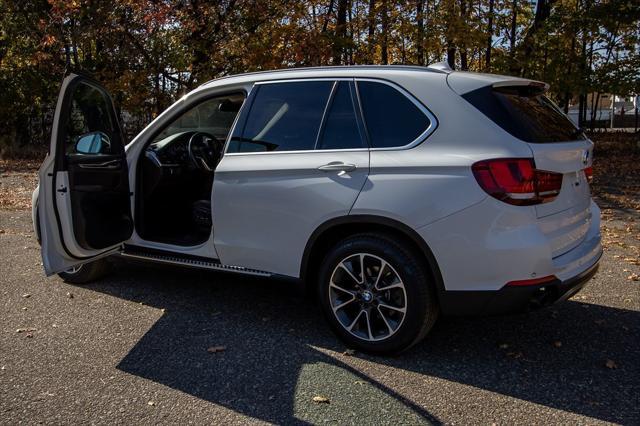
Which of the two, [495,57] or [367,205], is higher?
[495,57]

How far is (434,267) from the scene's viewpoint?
140 inches

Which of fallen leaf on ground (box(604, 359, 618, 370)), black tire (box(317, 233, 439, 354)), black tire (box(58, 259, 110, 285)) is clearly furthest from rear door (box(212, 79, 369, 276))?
fallen leaf on ground (box(604, 359, 618, 370))

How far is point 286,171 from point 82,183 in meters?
1.54

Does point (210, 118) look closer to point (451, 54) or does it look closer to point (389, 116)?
point (389, 116)

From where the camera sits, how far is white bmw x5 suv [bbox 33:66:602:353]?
341cm

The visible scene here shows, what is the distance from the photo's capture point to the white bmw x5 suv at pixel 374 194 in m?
3.41

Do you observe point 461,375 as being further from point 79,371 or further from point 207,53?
point 207,53

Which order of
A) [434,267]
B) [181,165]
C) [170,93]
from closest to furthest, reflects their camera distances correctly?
[434,267]
[181,165]
[170,93]

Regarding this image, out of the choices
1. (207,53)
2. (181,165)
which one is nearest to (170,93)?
(207,53)

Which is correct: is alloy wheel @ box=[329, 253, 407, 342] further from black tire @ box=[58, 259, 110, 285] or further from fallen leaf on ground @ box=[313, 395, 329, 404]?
black tire @ box=[58, 259, 110, 285]

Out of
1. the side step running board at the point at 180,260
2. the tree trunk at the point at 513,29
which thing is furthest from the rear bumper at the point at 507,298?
the tree trunk at the point at 513,29

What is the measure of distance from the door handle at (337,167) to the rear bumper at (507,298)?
3.22 feet

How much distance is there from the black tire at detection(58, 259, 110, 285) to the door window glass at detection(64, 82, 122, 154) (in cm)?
127

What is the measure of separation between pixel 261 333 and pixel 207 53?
1061 cm
